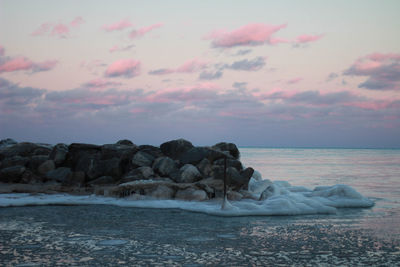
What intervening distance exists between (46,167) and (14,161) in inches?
67.4

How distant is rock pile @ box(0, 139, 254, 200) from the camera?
14.4 m

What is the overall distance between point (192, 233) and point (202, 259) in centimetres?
214

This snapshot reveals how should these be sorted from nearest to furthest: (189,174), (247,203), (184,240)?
1. (184,240)
2. (247,203)
3. (189,174)

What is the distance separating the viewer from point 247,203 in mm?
12289

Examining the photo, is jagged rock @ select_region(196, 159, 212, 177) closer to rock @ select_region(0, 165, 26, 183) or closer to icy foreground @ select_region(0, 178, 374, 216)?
icy foreground @ select_region(0, 178, 374, 216)

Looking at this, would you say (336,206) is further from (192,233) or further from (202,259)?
(202,259)

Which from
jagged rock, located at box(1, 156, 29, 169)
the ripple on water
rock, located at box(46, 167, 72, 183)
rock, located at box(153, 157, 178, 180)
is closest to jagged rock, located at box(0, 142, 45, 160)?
jagged rock, located at box(1, 156, 29, 169)

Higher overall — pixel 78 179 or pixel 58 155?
pixel 58 155

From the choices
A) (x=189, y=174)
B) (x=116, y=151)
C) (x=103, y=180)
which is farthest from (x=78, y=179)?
(x=189, y=174)

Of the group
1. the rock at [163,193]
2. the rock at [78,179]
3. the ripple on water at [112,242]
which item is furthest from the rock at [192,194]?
the ripple on water at [112,242]

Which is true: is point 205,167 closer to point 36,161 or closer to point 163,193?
point 163,193

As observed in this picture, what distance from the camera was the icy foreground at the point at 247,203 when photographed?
11.5 m

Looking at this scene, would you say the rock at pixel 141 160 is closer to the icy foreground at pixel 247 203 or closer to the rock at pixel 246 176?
the icy foreground at pixel 247 203

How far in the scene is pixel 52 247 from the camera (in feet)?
23.6
